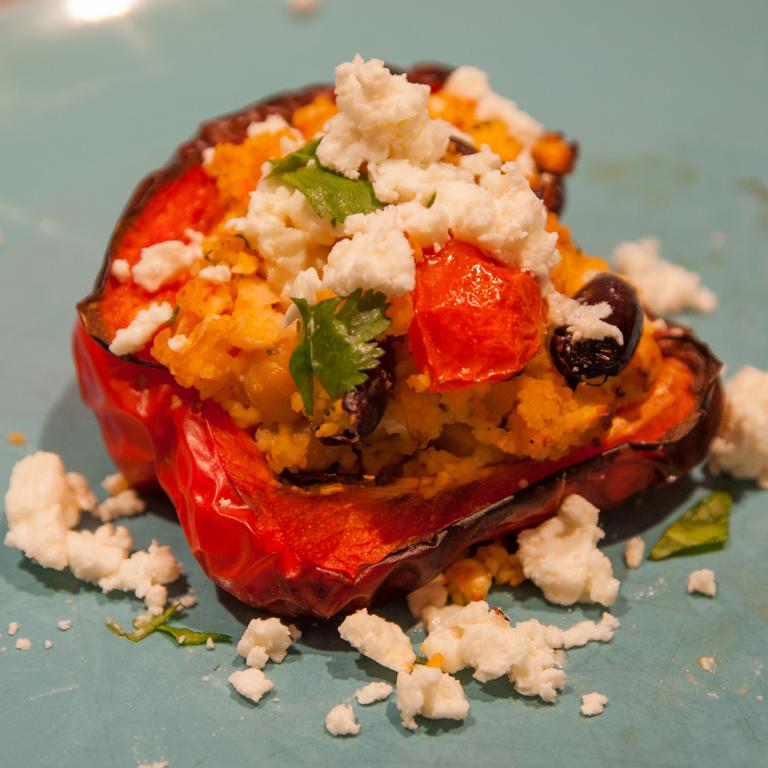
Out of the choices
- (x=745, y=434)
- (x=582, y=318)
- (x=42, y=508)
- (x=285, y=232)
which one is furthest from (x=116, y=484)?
(x=745, y=434)

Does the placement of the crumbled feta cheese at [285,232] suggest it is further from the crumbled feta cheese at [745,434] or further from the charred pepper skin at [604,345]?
the crumbled feta cheese at [745,434]

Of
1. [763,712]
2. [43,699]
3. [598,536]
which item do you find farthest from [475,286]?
[43,699]

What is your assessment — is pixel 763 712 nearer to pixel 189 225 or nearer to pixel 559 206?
pixel 559 206

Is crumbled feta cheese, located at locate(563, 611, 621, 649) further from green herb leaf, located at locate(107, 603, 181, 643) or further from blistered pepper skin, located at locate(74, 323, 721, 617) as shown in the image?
green herb leaf, located at locate(107, 603, 181, 643)

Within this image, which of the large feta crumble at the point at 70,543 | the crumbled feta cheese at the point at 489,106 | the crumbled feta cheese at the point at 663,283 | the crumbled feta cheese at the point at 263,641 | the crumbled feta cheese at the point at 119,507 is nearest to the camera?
the crumbled feta cheese at the point at 263,641

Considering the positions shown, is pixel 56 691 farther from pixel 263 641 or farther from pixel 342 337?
pixel 342 337

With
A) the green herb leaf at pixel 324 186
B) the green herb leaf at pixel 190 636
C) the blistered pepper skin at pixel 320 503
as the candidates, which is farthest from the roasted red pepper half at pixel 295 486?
the green herb leaf at pixel 324 186
